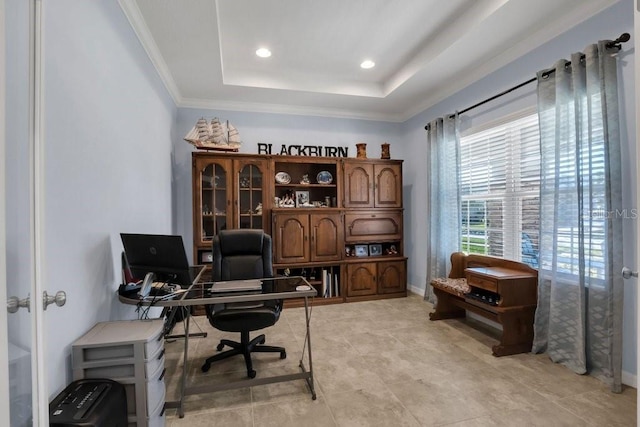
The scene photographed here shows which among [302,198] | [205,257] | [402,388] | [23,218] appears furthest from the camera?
[302,198]

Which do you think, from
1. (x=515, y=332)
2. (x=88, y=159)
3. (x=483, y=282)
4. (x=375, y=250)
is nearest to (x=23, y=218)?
(x=88, y=159)

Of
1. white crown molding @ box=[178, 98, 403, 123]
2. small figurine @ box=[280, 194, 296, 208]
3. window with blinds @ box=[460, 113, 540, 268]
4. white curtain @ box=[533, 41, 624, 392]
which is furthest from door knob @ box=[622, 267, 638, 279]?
white crown molding @ box=[178, 98, 403, 123]

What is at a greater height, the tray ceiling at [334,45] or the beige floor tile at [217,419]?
the tray ceiling at [334,45]

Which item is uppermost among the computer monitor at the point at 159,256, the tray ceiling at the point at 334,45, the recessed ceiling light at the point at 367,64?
the recessed ceiling light at the point at 367,64

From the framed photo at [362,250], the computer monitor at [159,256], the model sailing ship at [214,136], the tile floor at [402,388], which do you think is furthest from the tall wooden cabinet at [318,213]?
the computer monitor at [159,256]

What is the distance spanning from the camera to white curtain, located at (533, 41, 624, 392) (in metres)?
2.10

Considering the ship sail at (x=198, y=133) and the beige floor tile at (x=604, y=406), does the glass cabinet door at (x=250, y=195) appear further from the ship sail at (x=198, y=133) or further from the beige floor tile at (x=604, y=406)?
the beige floor tile at (x=604, y=406)

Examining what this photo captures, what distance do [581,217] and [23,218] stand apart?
322cm

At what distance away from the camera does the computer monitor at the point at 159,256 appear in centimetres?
186

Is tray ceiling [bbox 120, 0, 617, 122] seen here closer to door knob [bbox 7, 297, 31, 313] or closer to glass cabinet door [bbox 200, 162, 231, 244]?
glass cabinet door [bbox 200, 162, 231, 244]

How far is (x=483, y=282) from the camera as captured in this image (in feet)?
9.12

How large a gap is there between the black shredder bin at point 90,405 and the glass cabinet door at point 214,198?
8.22ft

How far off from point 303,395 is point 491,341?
190 centimetres

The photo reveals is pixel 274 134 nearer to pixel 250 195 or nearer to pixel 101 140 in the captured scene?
pixel 250 195
